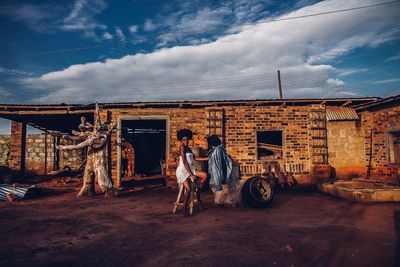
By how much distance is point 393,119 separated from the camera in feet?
29.7

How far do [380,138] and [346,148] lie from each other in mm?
1185

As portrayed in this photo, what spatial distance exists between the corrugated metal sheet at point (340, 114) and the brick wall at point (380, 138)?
406 millimetres

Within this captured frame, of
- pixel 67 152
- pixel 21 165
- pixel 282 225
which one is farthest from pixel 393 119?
pixel 67 152

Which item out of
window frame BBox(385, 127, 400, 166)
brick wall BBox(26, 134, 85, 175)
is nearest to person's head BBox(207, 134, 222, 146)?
window frame BBox(385, 127, 400, 166)

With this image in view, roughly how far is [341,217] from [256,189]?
2016mm

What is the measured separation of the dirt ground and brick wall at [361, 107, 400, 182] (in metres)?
3.42

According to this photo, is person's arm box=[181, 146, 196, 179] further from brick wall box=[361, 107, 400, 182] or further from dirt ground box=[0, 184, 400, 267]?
brick wall box=[361, 107, 400, 182]

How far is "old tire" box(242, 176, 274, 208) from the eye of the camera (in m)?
6.49

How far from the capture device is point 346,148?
33.2 feet

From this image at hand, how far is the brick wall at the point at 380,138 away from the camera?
356 inches

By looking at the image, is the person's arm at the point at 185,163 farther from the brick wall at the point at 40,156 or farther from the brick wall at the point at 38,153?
the brick wall at the point at 38,153

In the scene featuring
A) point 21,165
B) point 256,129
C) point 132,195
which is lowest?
point 132,195

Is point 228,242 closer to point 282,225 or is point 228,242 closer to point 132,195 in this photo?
point 282,225

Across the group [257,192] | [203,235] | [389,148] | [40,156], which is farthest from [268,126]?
[40,156]
